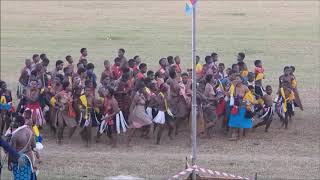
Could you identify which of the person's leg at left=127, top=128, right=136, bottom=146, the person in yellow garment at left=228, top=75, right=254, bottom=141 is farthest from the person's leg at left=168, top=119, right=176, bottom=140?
the person in yellow garment at left=228, top=75, right=254, bottom=141

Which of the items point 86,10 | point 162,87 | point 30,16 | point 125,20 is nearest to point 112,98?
point 162,87

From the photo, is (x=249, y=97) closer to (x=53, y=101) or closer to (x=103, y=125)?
(x=103, y=125)

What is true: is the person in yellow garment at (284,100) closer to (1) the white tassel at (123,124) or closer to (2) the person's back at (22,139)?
(1) the white tassel at (123,124)

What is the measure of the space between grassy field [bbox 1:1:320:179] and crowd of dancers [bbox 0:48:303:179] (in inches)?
16.2

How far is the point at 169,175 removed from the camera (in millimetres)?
14109

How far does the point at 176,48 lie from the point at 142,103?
17.0 metres

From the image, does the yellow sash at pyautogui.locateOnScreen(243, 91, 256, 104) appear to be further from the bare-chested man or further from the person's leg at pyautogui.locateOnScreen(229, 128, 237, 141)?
the bare-chested man

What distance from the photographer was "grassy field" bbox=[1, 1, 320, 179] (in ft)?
48.9

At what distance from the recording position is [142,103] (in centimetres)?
1630

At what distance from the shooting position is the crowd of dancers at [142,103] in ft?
53.4

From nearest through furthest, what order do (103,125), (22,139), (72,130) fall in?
1. (22,139)
2. (103,125)
3. (72,130)

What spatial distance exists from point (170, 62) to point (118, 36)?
18.2m

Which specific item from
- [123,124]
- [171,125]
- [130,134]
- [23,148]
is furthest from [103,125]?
[23,148]

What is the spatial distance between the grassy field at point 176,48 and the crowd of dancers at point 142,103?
0.41m
